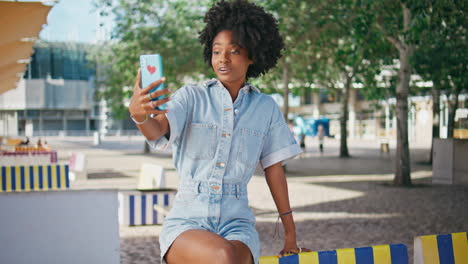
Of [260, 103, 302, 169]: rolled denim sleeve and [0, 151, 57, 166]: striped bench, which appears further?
[0, 151, 57, 166]: striped bench

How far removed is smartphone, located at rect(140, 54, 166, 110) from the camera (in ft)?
6.75

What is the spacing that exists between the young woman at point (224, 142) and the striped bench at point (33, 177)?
943 cm

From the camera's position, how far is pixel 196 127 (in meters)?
2.38

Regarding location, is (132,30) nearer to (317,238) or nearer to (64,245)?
(317,238)

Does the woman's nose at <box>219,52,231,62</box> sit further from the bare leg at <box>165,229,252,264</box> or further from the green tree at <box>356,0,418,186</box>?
the green tree at <box>356,0,418,186</box>

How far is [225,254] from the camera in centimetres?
210

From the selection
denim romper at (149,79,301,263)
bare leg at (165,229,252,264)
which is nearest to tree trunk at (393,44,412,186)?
denim romper at (149,79,301,263)

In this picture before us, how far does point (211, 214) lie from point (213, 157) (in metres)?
0.24

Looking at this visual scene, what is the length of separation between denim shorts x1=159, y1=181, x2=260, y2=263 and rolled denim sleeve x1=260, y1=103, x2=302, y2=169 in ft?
0.90

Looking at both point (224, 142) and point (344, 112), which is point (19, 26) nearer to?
point (224, 142)

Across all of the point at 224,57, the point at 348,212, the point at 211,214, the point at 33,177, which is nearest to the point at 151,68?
the point at 224,57

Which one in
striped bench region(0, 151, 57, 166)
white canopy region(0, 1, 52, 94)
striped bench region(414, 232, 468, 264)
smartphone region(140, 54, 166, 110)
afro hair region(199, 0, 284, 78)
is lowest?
striped bench region(0, 151, 57, 166)

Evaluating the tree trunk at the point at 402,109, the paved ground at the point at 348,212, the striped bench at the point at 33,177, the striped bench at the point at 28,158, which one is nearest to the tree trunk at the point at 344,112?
the paved ground at the point at 348,212

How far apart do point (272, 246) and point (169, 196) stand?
2239mm
